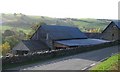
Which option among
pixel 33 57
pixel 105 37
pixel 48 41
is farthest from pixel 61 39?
pixel 33 57

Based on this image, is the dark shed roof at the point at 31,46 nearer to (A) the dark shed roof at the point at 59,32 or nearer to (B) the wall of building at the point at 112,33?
(A) the dark shed roof at the point at 59,32

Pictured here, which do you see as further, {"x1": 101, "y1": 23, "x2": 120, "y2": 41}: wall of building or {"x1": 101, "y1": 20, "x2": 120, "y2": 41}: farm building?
{"x1": 101, "y1": 23, "x2": 120, "y2": 41}: wall of building

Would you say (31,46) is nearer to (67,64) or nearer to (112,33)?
(67,64)

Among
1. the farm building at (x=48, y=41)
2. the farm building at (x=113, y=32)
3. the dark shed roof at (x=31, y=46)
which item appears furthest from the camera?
the farm building at (x=113, y=32)

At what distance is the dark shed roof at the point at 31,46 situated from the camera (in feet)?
177

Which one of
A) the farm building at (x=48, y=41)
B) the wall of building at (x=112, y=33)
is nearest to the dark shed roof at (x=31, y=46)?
the farm building at (x=48, y=41)

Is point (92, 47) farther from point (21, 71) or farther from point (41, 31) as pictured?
point (21, 71)

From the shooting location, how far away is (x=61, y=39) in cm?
6138

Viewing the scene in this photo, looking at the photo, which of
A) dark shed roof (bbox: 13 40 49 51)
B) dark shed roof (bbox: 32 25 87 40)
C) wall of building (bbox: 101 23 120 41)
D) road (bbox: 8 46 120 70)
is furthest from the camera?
wall of building (bbox: 101 23 120 41)

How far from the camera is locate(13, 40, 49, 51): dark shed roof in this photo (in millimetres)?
53972

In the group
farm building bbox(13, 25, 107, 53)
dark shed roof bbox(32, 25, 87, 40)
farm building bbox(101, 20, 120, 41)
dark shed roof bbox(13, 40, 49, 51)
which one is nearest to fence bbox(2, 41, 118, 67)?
farm building bbox(13, 25, 107, 53)

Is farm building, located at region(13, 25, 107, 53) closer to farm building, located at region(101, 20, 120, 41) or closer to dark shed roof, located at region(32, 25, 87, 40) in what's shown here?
dark shed roof, located at region(32, 25, 87, 40)

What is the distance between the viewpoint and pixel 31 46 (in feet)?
180

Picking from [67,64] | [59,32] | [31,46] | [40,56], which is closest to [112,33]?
[59,32]
